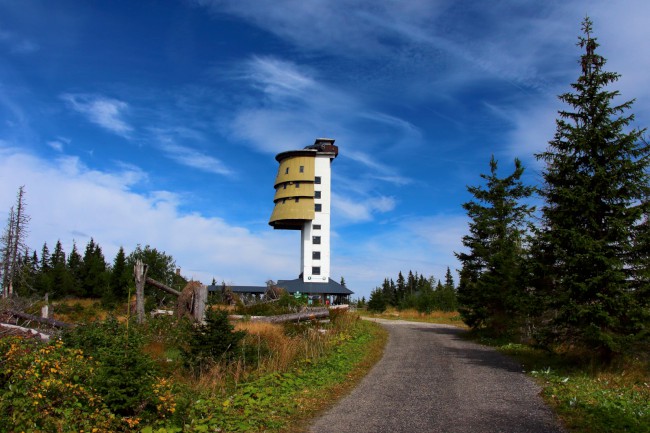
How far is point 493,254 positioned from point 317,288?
41.0m

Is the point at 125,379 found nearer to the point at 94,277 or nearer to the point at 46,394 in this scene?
the point at 46,394

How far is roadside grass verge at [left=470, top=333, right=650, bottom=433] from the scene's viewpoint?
296 inches

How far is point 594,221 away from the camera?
1224cm

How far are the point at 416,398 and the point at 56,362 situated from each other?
6720mm

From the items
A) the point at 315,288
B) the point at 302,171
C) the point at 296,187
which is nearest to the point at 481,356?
the point at 315,288

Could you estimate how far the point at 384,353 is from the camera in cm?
1677

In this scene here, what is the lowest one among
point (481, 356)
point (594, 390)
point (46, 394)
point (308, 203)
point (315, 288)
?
point (481, 356)

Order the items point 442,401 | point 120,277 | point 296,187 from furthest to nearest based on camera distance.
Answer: point 296,187 < point 120,277 < point 442,401

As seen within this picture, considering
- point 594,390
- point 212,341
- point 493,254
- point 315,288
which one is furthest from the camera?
point 315,288

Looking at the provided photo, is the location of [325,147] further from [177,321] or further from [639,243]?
[639,243]

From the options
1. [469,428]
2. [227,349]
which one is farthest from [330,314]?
[469,428]

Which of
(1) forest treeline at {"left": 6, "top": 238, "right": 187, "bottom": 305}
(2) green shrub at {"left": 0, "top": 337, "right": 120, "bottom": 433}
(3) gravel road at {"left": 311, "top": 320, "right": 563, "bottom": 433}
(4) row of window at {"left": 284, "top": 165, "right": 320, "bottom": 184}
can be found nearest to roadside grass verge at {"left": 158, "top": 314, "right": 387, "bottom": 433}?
(3) gravel road at {"left": 311, "top": 320, "right": 563, "bottom": 433}

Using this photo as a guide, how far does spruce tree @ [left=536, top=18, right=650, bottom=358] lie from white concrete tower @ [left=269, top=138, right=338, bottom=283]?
50721 millimetres

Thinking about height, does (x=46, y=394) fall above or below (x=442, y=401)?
above
